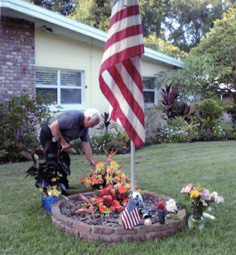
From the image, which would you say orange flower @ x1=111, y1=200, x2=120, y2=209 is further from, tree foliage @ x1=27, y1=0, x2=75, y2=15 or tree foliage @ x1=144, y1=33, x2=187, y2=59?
tree foliage @ x1=27, y1=0, x2=75, y2=15

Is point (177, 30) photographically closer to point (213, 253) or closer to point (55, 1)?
point (55, 1)

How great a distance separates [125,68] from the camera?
3.57 m

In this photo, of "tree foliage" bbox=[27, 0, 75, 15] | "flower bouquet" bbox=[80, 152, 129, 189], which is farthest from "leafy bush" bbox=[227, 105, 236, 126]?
"tree foliage" bbox=[27, 0, 75, 15]

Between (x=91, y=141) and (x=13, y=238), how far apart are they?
6818mm

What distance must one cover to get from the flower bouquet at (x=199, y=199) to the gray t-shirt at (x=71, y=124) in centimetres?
198

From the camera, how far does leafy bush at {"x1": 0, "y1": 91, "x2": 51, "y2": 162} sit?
7.85 m

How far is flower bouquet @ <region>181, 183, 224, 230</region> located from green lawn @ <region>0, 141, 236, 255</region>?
0.40 ft

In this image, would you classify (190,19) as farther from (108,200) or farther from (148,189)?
(108,200)

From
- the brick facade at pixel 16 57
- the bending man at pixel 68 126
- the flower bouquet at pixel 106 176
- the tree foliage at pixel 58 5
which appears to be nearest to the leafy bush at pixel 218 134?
the brick facade at pixel 16 57

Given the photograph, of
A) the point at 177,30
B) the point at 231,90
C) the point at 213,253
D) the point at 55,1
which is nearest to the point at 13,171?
the point at 213,253

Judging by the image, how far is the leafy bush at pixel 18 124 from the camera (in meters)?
7.85

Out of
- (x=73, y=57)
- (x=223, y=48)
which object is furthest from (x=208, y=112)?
(x=73, y=57)

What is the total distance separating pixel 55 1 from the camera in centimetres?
2664

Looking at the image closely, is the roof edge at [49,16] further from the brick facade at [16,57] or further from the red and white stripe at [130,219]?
the red and white stripe at [130,219]
